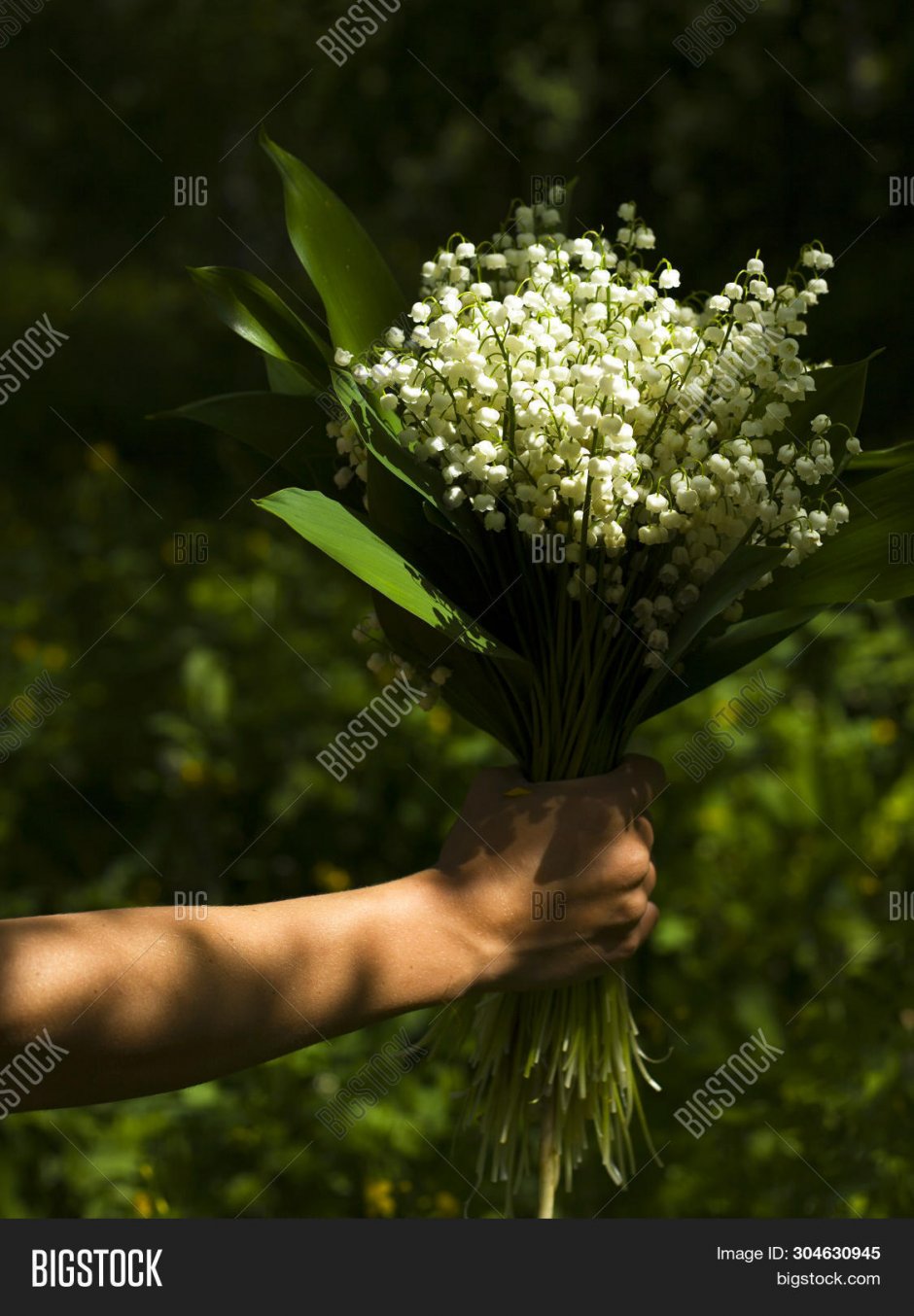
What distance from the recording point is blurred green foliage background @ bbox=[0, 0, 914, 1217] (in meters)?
2.08

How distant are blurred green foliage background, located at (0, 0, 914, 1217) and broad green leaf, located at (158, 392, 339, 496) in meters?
0.18

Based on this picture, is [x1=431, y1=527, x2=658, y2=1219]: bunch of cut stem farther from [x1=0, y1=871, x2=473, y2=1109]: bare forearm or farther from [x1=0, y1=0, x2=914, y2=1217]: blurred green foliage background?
[x1=0, y1=0, x2=914, y2=1217]: blurred green foliage background

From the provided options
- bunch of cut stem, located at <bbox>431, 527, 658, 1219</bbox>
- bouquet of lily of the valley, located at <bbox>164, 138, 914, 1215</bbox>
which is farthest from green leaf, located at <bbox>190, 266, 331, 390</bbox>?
bunch of cut stem, located at <bbox>431, 527, 658, 1219</bbox>

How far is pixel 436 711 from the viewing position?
252 cm

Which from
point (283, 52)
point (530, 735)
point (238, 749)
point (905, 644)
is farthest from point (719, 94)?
point (530, 735)

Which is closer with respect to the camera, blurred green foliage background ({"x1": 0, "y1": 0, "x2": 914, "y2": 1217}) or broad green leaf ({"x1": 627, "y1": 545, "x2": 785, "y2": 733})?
broad green leaf ({"x1": 627, "y1": 545, "x2": 785, "y2": 733})

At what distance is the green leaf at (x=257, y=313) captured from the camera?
138cm

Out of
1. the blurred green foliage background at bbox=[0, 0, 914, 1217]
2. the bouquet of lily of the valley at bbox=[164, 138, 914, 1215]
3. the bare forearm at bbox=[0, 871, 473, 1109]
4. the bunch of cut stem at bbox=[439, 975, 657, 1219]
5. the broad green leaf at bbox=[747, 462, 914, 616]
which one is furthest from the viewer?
the blurred green foliage background at bbox=[0, 0, 914, 1217]

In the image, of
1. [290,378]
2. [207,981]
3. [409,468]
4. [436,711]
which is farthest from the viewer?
[436,711]

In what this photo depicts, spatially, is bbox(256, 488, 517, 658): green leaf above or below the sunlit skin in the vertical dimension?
above

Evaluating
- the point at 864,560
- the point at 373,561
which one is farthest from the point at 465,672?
→ the point at 864,560

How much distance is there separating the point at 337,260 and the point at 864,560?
0.66 meters

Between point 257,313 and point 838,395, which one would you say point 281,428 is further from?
point 838,395

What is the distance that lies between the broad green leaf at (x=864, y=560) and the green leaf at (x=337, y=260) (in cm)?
52
